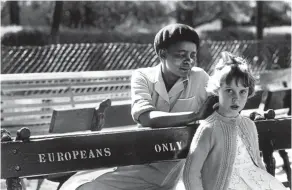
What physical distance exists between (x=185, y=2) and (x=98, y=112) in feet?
48.9

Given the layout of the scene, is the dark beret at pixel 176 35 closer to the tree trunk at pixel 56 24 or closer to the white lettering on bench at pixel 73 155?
the white lettering on bench at pixel 73 155

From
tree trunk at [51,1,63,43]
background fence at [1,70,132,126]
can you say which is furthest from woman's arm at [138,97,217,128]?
tree trunk at [51,1,63,43]

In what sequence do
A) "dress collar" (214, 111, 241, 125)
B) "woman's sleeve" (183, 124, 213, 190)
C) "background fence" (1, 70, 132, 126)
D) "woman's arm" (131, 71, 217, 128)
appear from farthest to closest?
"background fence" (1, 70, 132, 126) < "woman's arm" (131, 71, 217, 128) < "dress collar" (214, 111, 241, 125) < "woman's sleeve" (183, 124, 213, 190)

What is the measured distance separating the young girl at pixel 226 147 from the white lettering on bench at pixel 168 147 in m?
0.26

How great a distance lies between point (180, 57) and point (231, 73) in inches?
A: 17.7

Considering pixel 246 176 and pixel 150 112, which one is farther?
pixel 150 112

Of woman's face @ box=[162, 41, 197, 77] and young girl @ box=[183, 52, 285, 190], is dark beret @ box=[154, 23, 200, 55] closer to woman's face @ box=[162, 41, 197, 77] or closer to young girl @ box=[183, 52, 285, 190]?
woman's face @ box=[162, 41, 197, 77]

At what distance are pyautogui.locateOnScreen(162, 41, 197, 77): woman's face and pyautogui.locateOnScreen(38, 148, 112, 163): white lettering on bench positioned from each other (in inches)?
26.2

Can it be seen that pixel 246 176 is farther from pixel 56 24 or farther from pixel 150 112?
pixel 56 24

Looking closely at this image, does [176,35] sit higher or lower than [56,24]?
lower

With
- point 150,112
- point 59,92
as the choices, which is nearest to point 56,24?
point 59,92

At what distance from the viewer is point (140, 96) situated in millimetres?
3414

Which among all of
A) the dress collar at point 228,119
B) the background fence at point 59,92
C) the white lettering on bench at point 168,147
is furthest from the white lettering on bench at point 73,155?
the background fence at point 59,92

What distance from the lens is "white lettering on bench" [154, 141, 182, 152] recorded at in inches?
128
